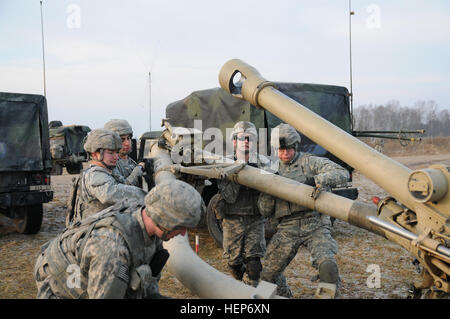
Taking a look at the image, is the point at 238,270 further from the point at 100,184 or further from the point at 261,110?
the point at 261,110

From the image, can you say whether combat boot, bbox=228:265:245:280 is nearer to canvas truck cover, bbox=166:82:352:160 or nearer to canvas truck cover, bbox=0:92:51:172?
canvas truck cover, bbox=166:82:352:160

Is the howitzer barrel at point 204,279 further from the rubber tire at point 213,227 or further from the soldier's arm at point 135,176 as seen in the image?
the rubber tire at point 213,227

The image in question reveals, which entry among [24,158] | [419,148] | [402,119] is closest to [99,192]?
[24,158]

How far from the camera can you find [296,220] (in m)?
4.27

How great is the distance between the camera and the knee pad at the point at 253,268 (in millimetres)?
4578

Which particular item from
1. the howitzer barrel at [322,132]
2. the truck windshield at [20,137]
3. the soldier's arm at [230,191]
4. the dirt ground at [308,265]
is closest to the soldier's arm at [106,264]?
the howitzer barrel at [322,132]

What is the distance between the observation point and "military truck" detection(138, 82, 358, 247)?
702 centimetres

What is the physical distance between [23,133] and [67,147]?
154 inches

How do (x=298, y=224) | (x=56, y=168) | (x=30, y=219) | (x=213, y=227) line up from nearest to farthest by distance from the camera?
(x=298, y=224) < (x=213, y=227) < (x=30, y=219) < (x=56, y=168)

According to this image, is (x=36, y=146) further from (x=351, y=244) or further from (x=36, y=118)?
(x=351, y=244)

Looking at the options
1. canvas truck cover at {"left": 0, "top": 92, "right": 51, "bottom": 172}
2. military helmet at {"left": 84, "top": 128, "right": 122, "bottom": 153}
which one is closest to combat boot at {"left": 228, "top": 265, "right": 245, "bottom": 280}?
military helmet at {"left": 84, "top": 128, "right": 122, "bottom": 153}

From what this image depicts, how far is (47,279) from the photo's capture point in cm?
257

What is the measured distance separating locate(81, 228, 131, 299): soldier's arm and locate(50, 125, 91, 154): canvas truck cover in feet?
31.6

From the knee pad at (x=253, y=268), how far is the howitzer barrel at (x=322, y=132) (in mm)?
1732
